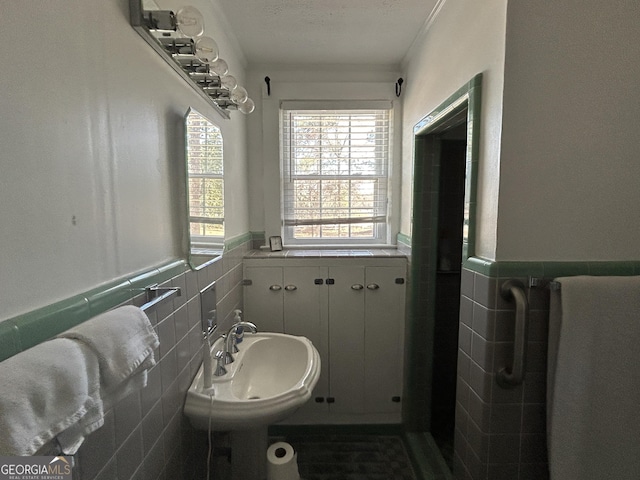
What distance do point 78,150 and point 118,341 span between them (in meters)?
0.40

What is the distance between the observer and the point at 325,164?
7.36 ft

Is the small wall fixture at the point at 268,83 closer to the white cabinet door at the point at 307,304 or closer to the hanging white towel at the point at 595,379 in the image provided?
the white cabinet door at the point at 307,304

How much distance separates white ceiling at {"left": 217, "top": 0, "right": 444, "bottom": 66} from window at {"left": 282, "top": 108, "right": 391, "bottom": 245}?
343mm

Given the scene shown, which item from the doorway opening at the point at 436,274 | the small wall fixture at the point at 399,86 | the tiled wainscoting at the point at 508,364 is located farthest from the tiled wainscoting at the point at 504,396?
the small wall fixture at the point at 399,86

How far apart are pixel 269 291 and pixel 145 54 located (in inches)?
54.6

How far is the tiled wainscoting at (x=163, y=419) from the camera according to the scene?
709 millimetres

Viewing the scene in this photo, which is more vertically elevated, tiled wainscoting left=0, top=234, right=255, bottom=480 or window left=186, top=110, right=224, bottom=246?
window left=186, top=110, right=224, bottom=246

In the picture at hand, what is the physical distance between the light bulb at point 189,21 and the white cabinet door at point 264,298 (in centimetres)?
131

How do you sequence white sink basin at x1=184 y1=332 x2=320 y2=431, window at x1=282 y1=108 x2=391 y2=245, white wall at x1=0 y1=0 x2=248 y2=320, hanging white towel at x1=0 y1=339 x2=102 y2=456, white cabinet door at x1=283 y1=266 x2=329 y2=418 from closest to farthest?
hanging white towel at x1=0 y1=339 x2=102 y2=456, white wall at x1=0 y1=0 x2=248 y2=320, white sink basin at x1=184 y1=332 x2=320 y2=431, white cabinet door at x1=283 y1=266 x2=329 y2=418, window at x1=282 y1=108 x2=391 y2=245

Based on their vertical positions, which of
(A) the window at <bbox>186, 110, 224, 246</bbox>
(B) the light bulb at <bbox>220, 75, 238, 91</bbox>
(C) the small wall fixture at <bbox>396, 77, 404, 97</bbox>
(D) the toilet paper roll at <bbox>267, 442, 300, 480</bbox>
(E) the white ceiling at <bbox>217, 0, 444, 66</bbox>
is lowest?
(D) the toilet paper roll at <bbox>267, 442, 300, 480</bbox>

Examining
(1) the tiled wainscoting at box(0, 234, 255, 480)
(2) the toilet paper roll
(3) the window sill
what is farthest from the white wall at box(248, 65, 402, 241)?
(2) the toilet paper roll

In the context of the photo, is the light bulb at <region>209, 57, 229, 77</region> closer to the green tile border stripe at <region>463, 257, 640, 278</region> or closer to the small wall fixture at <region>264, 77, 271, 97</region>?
the small wall fixture at <region>264, 77, 271, 97</region>

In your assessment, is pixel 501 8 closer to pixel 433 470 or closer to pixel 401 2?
pixel 401 2

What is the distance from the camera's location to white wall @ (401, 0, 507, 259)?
105cm
